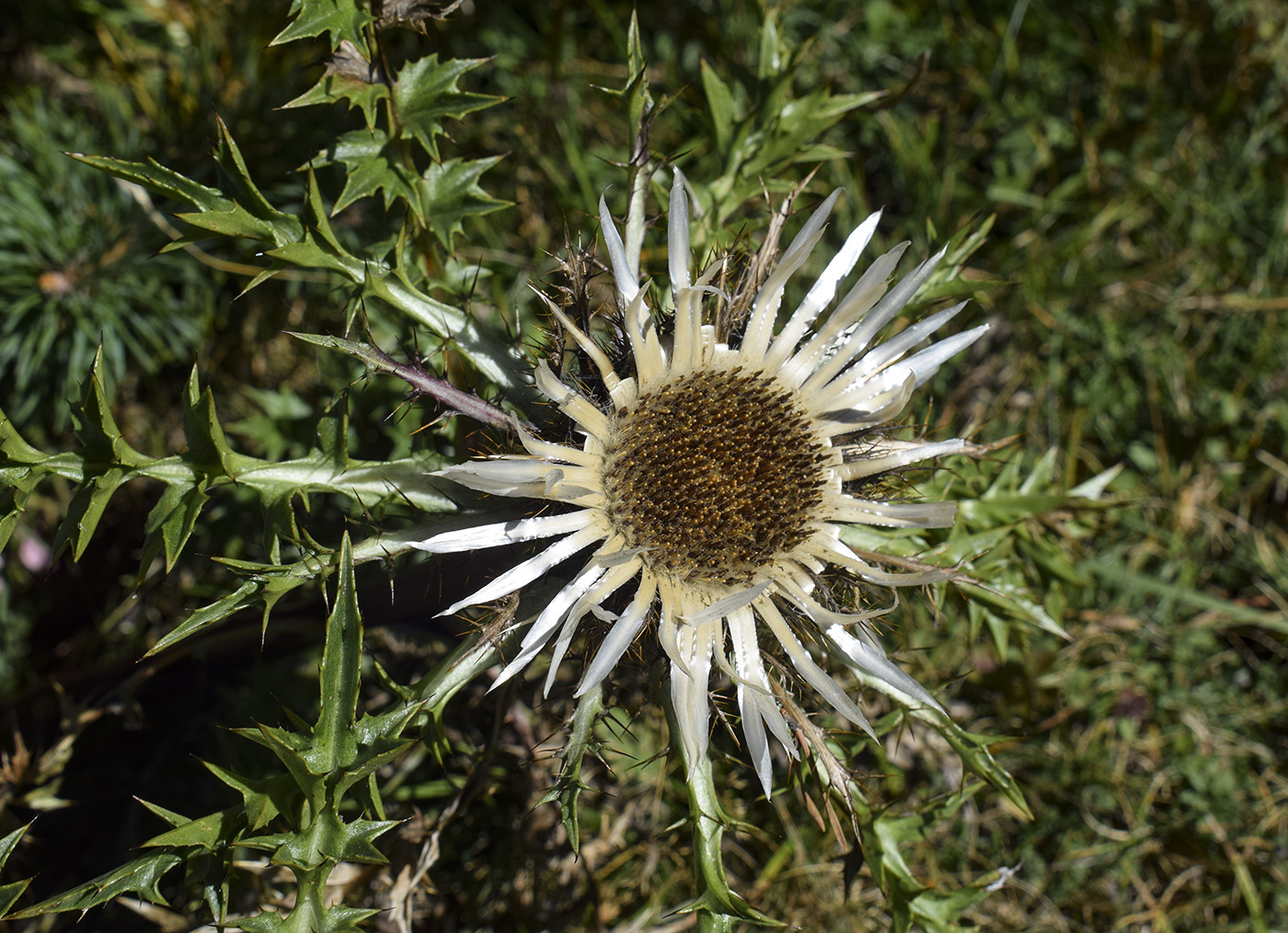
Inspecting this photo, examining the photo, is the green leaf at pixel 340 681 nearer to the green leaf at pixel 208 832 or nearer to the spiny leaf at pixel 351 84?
the green leaf at pixel 208 832

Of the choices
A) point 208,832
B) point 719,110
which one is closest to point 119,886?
point 208,832

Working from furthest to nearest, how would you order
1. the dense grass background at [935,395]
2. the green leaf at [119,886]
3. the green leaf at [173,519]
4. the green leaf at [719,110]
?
1. the dense grass background at [935,395]
2. the green leaf at [719,110]
3. the green leaf at [173,519]
4. the green leaf at [119,886]

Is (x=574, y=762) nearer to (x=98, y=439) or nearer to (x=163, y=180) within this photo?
(x=98, y=439)

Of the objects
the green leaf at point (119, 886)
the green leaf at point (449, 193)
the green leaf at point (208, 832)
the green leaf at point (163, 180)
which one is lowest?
the green leaf at point (119, 886)

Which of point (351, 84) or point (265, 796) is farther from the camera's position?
point (351, 84)

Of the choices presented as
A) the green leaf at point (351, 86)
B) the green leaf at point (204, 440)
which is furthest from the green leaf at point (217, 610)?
the green leaf at point (351, 86)

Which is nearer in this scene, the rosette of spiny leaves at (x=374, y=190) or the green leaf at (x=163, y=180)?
the green leaf at (x=163, y=180)

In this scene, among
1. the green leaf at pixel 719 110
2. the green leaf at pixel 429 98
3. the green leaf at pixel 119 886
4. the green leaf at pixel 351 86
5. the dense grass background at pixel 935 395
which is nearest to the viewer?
the green leaf at pixel 119 886

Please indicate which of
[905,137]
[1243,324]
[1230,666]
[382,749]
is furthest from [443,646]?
[1243,324]
